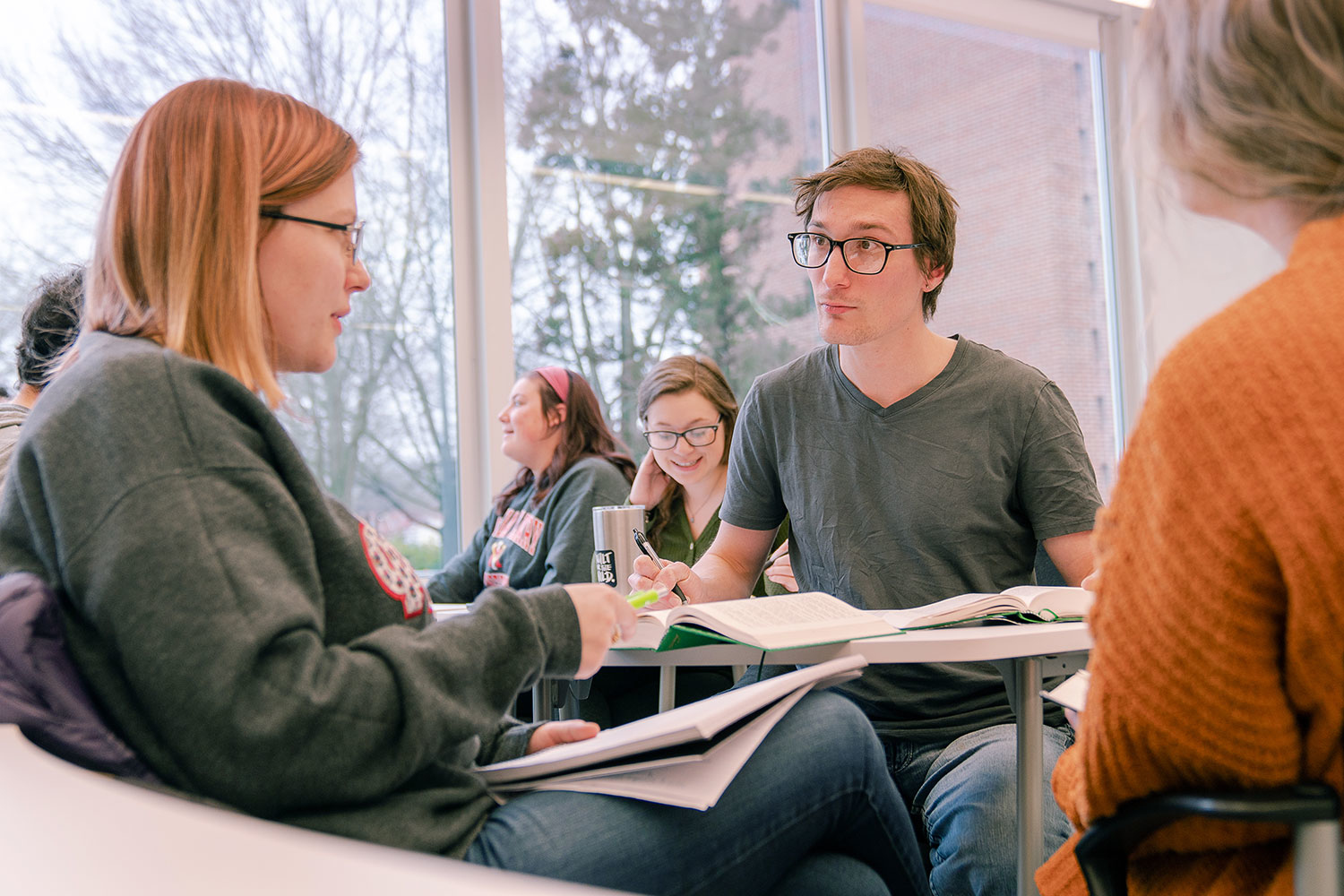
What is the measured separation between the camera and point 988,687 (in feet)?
5.78

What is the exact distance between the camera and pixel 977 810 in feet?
4.90

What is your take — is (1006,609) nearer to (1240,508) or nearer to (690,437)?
(1240,508)

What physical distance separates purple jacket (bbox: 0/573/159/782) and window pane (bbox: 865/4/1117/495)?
4.38 metres

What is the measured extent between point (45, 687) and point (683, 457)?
83.2 inches

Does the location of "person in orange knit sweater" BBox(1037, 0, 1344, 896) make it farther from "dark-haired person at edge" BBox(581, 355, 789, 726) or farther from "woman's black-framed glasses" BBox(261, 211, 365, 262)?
"dark-haired person at edge" BBox(581, 355, 789, 726)

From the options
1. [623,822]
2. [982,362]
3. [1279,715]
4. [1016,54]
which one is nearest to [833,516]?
[982,362]

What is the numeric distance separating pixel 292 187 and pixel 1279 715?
0.97 meters

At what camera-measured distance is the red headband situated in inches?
127

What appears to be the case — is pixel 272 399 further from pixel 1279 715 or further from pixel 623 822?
pixel 1279 715

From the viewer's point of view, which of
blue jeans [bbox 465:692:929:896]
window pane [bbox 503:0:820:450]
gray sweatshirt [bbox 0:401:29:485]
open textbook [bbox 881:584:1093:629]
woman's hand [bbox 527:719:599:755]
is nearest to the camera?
blue jeans [bbox 465:692:929:896]


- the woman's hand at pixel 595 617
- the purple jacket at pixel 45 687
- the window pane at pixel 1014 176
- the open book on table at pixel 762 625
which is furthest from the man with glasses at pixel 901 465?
the window pane at pixel 1014 176

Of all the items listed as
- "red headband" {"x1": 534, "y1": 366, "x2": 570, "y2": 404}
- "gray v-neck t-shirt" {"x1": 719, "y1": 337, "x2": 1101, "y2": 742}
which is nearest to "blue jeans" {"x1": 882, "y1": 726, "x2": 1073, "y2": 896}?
"gray v-neck t-shirt" {"x1": 719, "y1": 337, "x2": 1101, "y2": 742}

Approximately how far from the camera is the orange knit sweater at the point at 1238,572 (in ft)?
2.21

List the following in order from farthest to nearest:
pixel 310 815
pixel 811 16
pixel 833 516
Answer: pixel 811 16 → pixel 833 516 → pixel 310 815
